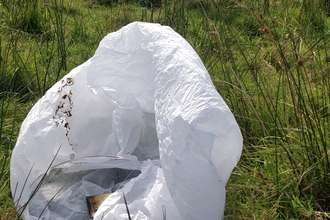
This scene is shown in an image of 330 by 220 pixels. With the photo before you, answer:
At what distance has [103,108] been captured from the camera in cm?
211

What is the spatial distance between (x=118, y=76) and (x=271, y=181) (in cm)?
71

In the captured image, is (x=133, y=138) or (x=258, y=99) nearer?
(x=133, y=138)

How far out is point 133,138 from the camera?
6.79 feet

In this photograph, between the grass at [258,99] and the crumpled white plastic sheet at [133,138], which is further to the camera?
the grass at [258,99]

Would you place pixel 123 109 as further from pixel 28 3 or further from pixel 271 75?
pixel 28 3

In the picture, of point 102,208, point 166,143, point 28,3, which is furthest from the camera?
point 28,3

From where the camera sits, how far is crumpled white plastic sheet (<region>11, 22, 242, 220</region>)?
1539 mm

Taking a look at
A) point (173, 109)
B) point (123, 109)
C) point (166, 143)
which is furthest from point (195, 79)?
point (123, 109)

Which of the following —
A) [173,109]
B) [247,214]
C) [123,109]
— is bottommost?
[247,214]

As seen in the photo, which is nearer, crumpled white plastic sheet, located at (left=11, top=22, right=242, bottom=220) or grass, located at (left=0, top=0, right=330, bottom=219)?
crumpled white plastic sheet, located at (left=11, top=22, right=242, bottom=220)

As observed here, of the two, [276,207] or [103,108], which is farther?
[103,108]

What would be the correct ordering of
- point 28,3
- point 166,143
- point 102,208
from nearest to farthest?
point 166,143
point 102,208
point 28,3

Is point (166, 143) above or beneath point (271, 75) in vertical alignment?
above

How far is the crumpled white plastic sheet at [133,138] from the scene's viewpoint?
1.54 metres
